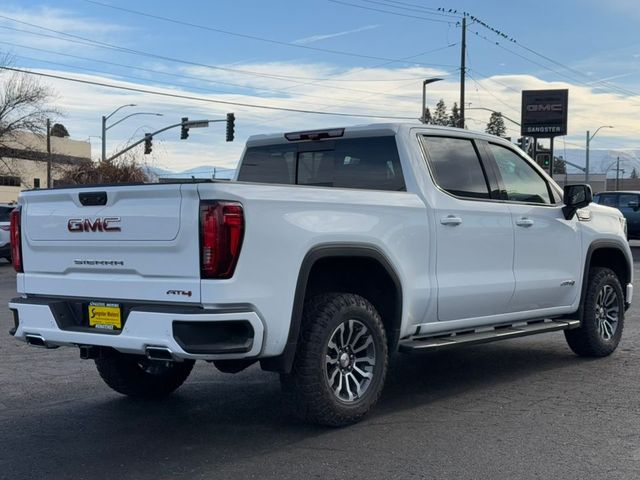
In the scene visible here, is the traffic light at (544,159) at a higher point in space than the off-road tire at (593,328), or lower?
higher

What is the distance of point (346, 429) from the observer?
525cm

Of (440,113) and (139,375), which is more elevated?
(440,113)

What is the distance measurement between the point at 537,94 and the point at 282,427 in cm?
4412

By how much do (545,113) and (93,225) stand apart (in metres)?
43.9

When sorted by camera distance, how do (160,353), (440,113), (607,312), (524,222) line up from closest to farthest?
(160,353) → (524,222) → (607,312) → (440,113)

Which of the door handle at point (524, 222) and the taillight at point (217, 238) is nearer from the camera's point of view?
the taillight at point (217, 238)

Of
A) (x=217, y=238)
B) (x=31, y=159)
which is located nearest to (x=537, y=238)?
(x=217, y=238)

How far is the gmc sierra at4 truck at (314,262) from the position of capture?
453cm

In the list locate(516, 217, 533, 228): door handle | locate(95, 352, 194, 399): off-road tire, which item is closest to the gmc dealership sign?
locate(516, 217, 533, 228): door handle

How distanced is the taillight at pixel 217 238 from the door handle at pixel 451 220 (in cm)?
198

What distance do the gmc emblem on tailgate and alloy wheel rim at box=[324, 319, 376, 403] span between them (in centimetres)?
153

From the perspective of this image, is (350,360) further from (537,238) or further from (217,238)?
(537,238)

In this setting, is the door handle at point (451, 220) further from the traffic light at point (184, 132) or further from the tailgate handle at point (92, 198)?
the traffic light at point (184, 132)

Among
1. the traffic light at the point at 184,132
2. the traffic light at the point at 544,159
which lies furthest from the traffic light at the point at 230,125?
the traffic light at the point at 544,159
